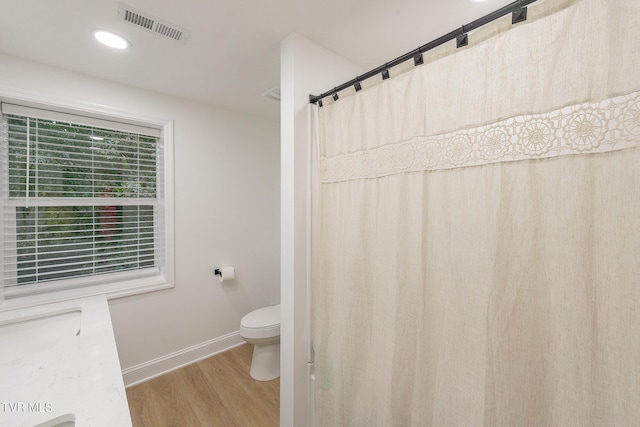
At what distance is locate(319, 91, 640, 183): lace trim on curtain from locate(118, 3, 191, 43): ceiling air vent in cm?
126

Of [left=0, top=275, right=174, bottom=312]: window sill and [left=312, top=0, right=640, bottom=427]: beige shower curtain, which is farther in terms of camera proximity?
[left=0, top=275, right=174, bottom=312]: window sill

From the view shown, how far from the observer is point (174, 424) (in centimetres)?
173

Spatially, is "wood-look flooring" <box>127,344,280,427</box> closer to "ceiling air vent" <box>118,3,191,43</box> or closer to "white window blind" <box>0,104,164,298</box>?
"white window blind" <box>0,104,164,298</box>

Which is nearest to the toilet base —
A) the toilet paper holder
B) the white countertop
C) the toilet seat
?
the toilet seat

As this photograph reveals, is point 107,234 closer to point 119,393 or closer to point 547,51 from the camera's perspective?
point 119,393

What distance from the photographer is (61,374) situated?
3.07 ft

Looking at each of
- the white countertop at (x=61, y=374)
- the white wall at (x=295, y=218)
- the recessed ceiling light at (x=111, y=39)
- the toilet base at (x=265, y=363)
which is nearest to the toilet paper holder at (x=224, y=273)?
the toilet base at (x=265, y=363)

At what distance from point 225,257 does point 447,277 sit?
218cm

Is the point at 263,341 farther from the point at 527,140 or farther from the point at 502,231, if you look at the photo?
the point at 527,140

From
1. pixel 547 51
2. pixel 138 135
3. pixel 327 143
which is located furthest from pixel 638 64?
pixel 138 135

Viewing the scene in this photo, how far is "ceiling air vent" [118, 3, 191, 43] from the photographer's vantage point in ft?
4.16

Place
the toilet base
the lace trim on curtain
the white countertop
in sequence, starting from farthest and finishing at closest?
the toilet base → the white countertop → the lace trim on curtain

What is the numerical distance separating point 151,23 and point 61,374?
1622 mm

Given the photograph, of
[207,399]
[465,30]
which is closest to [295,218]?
[465,30]
